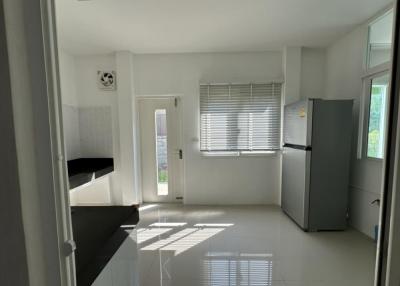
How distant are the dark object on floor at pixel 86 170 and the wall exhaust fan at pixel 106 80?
1327 mm

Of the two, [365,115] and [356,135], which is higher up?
[365,115]

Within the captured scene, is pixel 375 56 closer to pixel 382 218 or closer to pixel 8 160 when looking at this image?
pixel 382 218

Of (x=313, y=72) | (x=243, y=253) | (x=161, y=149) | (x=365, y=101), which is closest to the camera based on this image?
(x=243, y=253)

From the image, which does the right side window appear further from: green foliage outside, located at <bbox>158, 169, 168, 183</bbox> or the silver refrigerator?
green foliage outside, located at <bbox>158, 169, 168, 183</bbox>

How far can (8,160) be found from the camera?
453 millimetres

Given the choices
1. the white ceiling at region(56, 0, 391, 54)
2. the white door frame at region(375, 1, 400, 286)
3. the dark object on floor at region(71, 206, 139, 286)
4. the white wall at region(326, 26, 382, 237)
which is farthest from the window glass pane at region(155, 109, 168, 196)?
the white door frame at region(375, 1, 400, 286)

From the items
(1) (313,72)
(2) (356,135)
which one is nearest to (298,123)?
(2) (356,135)

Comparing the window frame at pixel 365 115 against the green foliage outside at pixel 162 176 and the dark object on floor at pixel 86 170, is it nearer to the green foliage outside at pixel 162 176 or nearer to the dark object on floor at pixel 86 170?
the green foliage outside at pixel 162 176

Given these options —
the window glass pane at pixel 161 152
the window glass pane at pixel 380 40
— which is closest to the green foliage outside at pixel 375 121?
the window glass pane at pixel 380 40

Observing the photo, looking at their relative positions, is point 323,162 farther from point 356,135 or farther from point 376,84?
point 376,84

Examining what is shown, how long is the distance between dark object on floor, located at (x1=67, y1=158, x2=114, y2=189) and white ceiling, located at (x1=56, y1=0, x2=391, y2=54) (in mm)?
1928

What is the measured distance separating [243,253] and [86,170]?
236 cm

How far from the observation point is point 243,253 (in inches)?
96.0

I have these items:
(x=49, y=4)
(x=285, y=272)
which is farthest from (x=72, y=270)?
(x=285, y=272)
